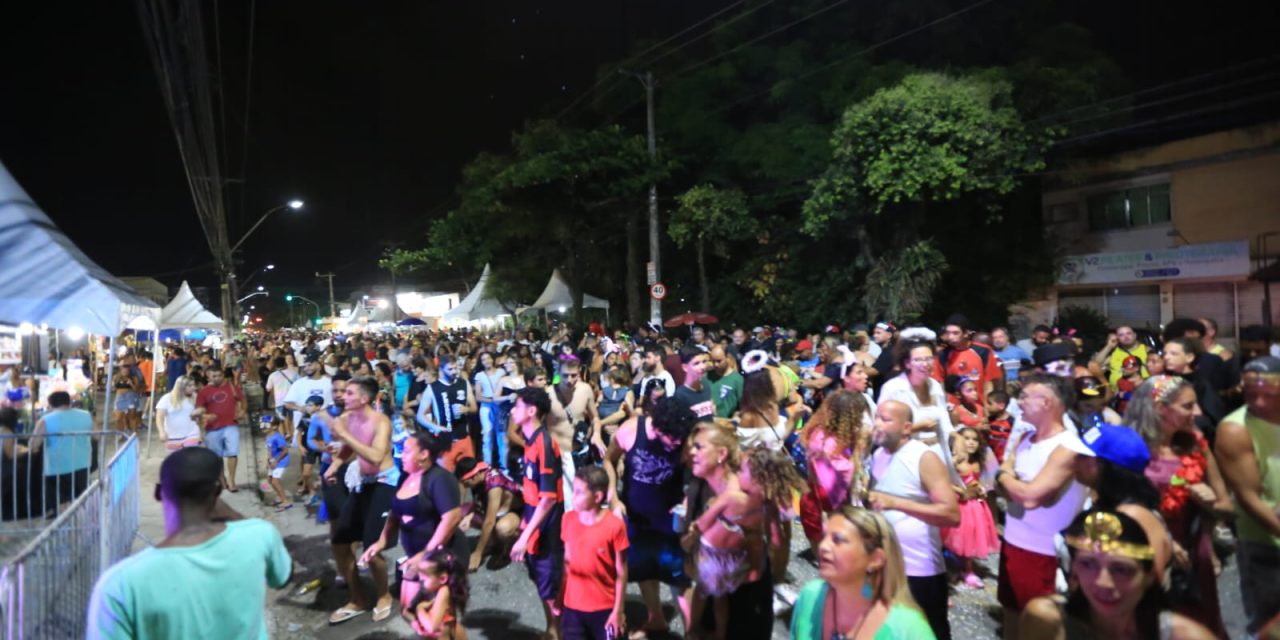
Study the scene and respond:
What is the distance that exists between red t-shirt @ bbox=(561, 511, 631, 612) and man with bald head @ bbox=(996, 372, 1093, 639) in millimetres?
1982

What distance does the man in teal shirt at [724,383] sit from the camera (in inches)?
312

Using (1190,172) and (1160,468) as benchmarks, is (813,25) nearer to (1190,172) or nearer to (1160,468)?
(1190,172)

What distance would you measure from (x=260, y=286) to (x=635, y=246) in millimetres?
85577

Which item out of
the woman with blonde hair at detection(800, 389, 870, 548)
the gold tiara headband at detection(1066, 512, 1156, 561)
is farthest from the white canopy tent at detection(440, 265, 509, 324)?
the gold tiara headband at detection(1066, 512, 1156, 561)

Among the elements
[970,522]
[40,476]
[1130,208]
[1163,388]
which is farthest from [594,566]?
[1130,208]

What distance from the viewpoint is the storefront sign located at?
18656mm

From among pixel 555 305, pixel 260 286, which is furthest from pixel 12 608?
pixel 260 286

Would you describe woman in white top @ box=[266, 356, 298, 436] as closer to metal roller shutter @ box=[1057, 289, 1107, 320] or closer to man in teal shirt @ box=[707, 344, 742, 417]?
man in teal shirt @ box=[707, 344, 742, 417]

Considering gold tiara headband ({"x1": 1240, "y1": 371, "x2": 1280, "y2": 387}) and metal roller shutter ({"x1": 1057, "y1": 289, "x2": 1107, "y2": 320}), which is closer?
gold tiara headband ({"x1": 1240, "y1": 371, "x2": 1280, "y2": 387})

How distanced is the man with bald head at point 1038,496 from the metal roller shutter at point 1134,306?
66.0 ft

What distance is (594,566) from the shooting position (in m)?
4.22

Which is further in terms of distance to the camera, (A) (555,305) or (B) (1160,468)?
(A) (555,305)

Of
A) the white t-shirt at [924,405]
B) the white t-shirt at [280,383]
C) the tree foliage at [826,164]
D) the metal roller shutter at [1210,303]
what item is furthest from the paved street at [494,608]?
the metal roller shutter at [1210,303]

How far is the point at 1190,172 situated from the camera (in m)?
19.3
